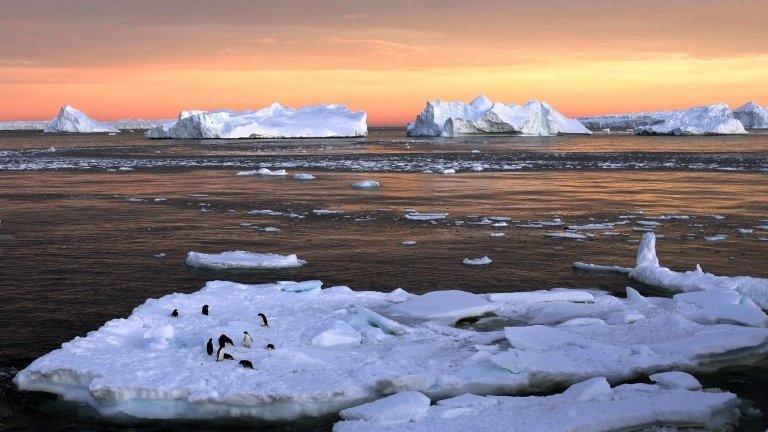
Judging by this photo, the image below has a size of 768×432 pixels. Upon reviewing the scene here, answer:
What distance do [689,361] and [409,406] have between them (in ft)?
13.1

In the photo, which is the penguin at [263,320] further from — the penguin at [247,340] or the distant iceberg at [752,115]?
the distant iceberg at [752,115]

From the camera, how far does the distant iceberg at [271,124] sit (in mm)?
91500

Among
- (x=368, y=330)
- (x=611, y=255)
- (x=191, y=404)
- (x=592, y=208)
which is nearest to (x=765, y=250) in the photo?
(x=611, y=255)

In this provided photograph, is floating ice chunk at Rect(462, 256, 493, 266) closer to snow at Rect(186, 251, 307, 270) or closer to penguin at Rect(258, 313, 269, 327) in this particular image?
snow at Rect(186, 251, 307, 270)

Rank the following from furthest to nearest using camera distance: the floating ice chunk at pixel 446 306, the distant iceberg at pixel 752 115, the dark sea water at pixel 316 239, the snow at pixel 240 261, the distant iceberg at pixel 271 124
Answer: the distant iceberg at pixel 752 115 < the distant iceberg at pixel 271 124 < the snow at pixel 240 261 < the dark sea water at pixel 316 239 < the floating ice chunk at pixel 446 306

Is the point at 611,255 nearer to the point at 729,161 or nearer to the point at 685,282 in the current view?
the point at 685,282

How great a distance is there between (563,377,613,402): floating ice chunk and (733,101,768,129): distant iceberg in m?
126

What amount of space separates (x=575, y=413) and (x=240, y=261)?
8.96 meters

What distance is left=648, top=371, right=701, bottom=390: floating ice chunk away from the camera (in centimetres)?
838

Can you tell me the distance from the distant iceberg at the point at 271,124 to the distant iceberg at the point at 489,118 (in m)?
11.5

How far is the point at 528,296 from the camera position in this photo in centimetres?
1173

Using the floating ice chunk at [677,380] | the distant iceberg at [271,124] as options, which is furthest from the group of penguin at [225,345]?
the distant iceberg at [271,124]

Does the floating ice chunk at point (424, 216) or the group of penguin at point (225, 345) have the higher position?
the floating ice chunk at point (424, 216)

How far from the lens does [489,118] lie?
89.8 m
